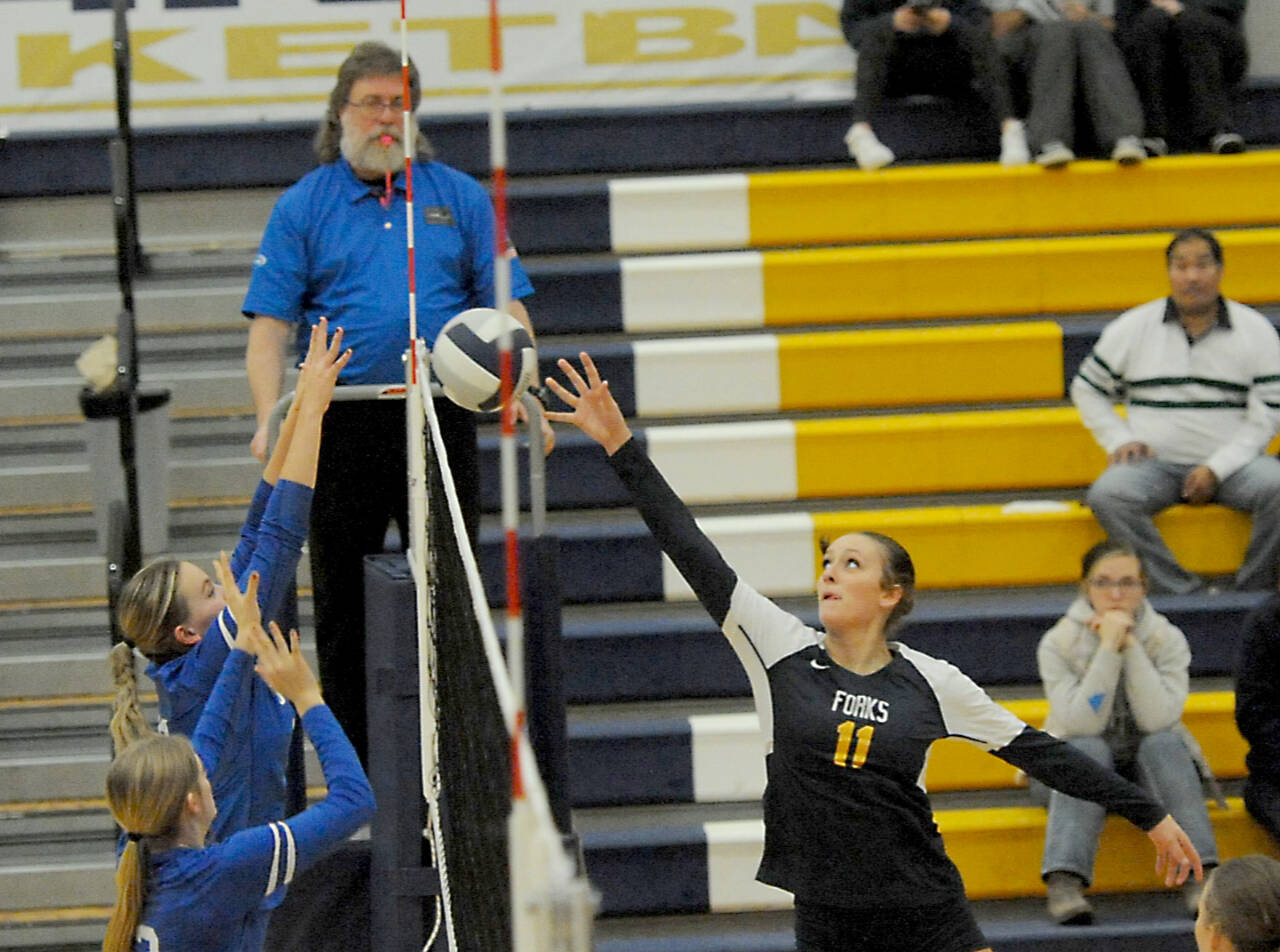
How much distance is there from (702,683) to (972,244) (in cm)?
190

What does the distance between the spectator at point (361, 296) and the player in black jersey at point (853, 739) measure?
1.09 m

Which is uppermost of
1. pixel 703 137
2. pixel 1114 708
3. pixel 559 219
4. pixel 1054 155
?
pixel 703 137

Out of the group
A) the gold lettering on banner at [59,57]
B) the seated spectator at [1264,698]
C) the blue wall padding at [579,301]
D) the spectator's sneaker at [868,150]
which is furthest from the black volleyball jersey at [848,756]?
the gold lettering on banner at [59,57]

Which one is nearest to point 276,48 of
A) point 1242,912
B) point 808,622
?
point 808,622

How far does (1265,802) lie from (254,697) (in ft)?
8.97

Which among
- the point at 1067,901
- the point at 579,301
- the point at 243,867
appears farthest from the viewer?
the point at 579,301

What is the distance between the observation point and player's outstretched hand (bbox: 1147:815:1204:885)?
3.58m

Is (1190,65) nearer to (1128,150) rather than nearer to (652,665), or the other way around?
(1128,150)

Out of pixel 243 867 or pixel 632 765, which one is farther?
pixel 632 765

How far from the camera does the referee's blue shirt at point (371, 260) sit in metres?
4.67

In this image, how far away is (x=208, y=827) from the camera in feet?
11.4

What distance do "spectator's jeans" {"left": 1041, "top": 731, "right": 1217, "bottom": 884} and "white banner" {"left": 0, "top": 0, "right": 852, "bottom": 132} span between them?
2.86m

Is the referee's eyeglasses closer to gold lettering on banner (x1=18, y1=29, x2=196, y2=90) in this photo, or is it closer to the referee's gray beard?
the referee's gray beard

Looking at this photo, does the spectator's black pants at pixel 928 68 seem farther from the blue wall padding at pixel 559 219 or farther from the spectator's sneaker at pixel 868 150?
the blue wall padding at pixel 559 219
